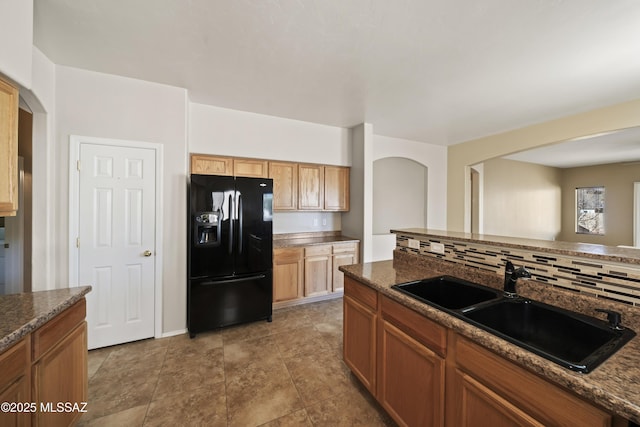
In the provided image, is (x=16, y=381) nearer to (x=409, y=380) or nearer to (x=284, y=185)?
(x=409, y=380)

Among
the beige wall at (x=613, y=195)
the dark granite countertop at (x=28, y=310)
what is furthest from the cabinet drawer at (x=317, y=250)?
the beige wall at (x=613, y=195)

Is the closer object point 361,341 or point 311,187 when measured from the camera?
point 361,341

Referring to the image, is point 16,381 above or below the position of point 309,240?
below

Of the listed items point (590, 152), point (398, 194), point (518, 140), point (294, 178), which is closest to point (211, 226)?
point (294, 178)

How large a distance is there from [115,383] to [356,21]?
10.8ft

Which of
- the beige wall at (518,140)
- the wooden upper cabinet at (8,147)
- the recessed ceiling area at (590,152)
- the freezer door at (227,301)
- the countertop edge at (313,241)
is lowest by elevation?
the freezer door at (227,301)

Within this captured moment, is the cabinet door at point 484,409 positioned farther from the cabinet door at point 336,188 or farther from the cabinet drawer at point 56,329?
the cabinet door at point 336,188

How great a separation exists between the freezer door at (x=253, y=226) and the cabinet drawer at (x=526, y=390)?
7.46ft

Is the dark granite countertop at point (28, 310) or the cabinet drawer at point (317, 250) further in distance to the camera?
the cabinet drawer at point (317, 250)

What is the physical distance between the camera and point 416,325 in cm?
131

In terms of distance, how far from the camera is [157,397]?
1812 mm

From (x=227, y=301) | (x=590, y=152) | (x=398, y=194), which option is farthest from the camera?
(x=590, y=152)

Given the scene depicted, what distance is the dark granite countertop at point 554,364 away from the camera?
662 mm

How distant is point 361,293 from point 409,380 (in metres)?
0.58
